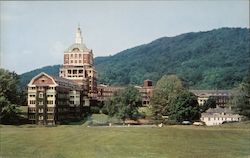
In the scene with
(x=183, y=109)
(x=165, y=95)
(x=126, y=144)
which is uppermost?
(x=165, y=95)

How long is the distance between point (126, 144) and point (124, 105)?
56.2 metres

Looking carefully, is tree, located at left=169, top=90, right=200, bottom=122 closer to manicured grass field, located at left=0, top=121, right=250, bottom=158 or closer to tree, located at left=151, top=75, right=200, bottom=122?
tree, located at left=151, top=75, right=200, bottom=122

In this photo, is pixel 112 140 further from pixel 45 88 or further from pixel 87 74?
pixel 87 74

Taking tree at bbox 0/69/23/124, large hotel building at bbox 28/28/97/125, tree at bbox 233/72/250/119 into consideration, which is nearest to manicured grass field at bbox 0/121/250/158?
tree at bbox 0/69/23/124

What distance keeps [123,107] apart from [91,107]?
22.9 metres

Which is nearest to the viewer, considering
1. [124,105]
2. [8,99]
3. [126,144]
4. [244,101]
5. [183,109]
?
[126,144]

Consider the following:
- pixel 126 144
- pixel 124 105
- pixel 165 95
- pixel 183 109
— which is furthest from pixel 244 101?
pixel 126 144

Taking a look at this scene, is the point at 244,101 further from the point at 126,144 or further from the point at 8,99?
the point at 126,144

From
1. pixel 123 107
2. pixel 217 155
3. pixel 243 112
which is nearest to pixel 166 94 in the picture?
pixel 123 107

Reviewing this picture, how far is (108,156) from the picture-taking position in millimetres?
49031

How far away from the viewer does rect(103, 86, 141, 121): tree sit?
11180cm

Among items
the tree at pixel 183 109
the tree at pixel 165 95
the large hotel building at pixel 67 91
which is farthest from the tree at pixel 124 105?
the tree at pixel 183 109

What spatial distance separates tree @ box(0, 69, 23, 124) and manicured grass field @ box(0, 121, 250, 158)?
25.4 metres

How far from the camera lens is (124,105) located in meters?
114
